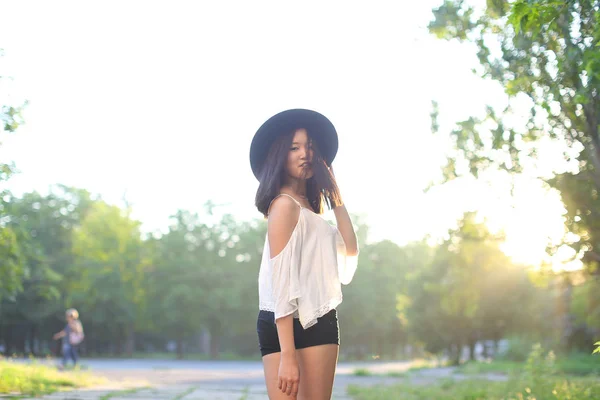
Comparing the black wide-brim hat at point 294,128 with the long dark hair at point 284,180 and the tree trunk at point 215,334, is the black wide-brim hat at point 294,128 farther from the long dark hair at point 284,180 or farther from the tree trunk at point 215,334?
the tree trunk at point 215,334

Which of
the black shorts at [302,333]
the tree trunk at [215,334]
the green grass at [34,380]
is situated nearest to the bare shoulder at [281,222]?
the black shorts at [302,333]

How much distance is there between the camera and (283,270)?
3100 mm

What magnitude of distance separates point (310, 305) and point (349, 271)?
0.50m

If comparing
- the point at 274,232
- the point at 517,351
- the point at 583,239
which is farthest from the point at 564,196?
the point at 517,351

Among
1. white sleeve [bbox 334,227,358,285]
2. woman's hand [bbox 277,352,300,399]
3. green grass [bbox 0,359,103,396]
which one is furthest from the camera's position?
green grass [bbox 0,359,103,396]

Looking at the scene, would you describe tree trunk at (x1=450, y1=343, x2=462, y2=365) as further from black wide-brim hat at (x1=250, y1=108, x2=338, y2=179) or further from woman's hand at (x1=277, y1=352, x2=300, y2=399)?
woman's hand at (x1=277, y1=352, x2=300, y2=399)

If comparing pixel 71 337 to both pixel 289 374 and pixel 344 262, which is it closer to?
pixel 344 262

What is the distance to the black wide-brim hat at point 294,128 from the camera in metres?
3.42

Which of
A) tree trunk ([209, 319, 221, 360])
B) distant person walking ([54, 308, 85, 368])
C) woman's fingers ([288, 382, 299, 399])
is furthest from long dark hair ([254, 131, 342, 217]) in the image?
tree trunk ([209, 319, 221, 360])

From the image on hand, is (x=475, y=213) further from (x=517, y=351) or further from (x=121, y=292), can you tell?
(x=121, y=292)

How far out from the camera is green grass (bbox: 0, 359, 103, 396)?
962cm

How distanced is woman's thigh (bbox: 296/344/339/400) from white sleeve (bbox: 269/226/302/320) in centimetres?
19

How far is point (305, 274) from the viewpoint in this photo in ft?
10.4

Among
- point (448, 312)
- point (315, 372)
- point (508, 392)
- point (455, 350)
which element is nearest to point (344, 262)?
point (315, 372)
